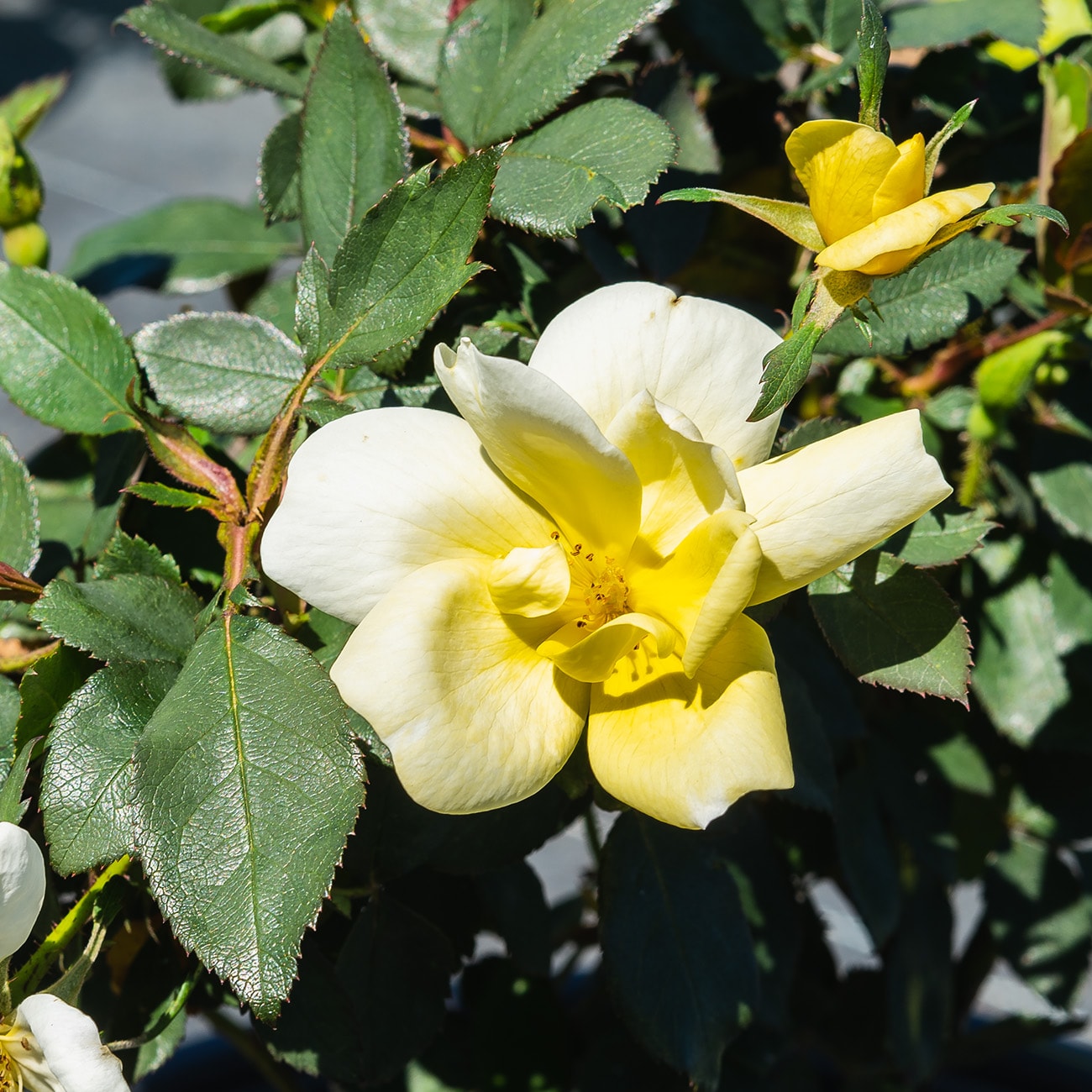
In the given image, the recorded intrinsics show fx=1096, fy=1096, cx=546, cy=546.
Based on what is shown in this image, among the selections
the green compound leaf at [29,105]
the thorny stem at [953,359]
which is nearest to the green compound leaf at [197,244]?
the green compound leaf at [29,105]

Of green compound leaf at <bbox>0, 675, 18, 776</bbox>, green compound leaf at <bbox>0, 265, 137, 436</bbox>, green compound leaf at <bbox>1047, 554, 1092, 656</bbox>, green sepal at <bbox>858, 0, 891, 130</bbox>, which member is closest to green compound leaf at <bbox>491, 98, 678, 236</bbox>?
green sepal at <bbox>858, 0, 891, 130</bbox>

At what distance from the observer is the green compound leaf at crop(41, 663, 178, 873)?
16.8 inches

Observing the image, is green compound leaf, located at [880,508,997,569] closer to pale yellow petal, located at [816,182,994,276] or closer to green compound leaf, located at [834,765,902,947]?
pale yellow petal, located at [816,182,994,276]

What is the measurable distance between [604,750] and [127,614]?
0.21m

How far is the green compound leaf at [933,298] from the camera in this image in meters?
0.56

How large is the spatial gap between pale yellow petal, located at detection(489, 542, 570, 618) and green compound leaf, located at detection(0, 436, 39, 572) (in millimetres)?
264

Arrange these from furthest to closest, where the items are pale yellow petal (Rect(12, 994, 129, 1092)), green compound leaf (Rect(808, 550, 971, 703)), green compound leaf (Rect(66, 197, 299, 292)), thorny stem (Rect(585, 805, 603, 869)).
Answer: green compound leaf (Rect(66, 197, 299, 292)) < thorny stem (Rect(585, 805, 603, 869)) < green compound leaf (Rect(808, 550, 971, 703)) < pale yellow petal (Rect(12, 994, 129, 1092))

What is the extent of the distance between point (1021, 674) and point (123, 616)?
1.87 feet

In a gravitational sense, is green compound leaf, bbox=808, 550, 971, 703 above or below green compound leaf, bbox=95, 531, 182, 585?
below

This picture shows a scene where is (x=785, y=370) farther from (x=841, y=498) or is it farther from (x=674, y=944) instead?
(x=674, y=944)

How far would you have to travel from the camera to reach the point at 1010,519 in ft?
2.49

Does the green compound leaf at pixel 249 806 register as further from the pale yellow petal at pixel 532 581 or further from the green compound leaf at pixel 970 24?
the green compound leaf at pixel 970 24

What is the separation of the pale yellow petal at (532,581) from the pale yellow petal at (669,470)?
0.05 m

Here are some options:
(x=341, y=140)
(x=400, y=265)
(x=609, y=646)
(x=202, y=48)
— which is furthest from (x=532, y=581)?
(x=202, y=48)
